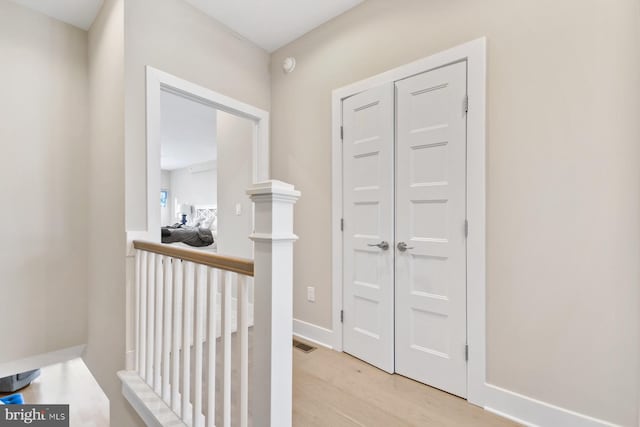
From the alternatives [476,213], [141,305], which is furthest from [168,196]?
[476,213]

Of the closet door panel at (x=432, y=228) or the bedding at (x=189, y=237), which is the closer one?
the closet door panel at (x=432, y=228)

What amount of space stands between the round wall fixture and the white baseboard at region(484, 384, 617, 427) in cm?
287

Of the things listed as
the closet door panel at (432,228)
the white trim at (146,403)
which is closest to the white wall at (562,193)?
the closet door panel at (432,228)

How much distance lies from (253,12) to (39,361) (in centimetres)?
335

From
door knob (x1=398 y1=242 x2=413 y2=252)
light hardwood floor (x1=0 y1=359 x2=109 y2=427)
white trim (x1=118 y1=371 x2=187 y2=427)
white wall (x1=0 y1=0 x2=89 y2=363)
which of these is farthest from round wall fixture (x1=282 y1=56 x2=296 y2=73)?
light hardwood floor (x1=0 y1=359 x2=109 y2=427)

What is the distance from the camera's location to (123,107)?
186cm

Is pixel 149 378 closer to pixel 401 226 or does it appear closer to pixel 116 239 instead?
pixel 116 239

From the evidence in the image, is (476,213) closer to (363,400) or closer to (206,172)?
(363,400)

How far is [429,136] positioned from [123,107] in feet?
6.65

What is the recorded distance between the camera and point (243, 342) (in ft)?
3.43

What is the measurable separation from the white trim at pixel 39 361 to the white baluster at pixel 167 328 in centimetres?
156

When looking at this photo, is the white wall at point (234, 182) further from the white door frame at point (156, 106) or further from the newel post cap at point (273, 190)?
the newel post cap at point (273, 190)

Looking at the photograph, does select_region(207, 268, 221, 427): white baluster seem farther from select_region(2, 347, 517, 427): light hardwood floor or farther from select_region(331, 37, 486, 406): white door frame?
select_region(331, 37, 486, 406): white door frame

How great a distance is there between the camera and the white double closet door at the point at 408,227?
66.6 inches
